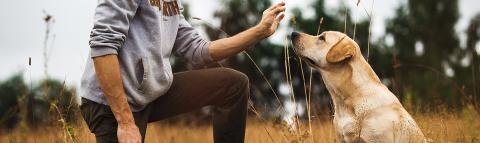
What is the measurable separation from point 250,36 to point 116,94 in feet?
3.57

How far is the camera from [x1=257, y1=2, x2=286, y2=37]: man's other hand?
4.54 m

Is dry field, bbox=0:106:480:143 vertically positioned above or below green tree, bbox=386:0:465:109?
above

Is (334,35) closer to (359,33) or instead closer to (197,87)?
(197,87)

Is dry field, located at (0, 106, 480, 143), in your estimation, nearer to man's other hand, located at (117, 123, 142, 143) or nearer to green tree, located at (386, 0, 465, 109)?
man's other hand, located at (117, 123, 142, 143)

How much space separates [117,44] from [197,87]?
2.47ft

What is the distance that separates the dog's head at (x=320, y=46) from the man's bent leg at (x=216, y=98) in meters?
0.68

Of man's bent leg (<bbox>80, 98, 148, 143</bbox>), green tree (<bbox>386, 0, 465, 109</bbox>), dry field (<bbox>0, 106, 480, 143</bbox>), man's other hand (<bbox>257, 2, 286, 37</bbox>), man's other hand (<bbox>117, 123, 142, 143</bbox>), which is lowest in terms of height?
green tree (<bbox>386, 0, 465, 109</bbox>)

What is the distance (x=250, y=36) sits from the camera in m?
4.60

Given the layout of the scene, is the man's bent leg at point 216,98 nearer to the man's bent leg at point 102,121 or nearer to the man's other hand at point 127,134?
the man's bent leg at point 102,121

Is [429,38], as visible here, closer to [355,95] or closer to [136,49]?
[355,95]

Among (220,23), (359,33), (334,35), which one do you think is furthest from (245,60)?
(334,35)

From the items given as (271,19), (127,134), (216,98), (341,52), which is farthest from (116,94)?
(341,52)

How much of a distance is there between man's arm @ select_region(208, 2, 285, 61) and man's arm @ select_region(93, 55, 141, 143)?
102 centimetres

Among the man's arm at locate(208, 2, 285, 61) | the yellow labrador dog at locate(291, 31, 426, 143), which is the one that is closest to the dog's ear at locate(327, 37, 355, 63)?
the yellow labrador dog at locate(291, 31, 426, 143)
